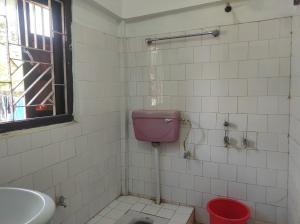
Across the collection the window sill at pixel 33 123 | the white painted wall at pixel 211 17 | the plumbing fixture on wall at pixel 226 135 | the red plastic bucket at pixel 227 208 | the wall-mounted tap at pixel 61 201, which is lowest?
the red plastic bucket at pixel 227 208

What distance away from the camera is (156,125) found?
212 centimetres

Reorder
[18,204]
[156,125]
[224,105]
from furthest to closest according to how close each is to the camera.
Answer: [156,125] → [224,105] → [18,204]

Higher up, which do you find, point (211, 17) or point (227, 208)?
point (211, 17)

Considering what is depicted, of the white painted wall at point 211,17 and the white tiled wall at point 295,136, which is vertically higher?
the white painted wall at point 211,17

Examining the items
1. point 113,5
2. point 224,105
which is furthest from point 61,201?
point 113,5

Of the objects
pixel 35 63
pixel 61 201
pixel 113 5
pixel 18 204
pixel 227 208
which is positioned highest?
pixel 113 5

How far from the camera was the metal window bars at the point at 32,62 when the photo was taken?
145 cm

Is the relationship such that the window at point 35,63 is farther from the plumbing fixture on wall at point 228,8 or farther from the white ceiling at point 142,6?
the plumbing fixture on wall at point 228,8

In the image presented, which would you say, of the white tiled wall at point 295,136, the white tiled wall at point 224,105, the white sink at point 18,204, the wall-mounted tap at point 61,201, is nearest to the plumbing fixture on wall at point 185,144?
the white tiled wall at point 224,105

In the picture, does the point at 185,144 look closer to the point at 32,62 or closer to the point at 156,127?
the point at 156,127

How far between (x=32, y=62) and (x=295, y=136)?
1.92 m

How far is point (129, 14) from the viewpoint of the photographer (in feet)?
7.46

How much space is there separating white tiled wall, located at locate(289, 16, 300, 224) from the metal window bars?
1.72m

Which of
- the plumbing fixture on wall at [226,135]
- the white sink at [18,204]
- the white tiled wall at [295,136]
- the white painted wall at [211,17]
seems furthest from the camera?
the plumbing fixture on wall at [226,135]
